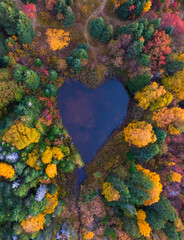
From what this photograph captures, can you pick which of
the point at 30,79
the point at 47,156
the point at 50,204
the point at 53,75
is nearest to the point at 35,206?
the point at 50,204

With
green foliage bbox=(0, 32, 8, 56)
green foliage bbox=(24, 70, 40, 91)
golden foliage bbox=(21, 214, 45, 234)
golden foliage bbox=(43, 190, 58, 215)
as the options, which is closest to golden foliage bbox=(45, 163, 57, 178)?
golden foliage bbox=(43, 190, 58, 215)

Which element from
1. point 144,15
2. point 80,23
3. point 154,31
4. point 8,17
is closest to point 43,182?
point 8,17

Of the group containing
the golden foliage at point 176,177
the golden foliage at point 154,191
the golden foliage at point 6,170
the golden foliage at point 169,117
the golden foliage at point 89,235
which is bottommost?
the golden foliage at point 89,235

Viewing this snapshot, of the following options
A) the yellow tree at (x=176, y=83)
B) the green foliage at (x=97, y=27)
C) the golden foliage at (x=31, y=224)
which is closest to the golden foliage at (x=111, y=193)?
the golden foliage at (x=31, y=224)

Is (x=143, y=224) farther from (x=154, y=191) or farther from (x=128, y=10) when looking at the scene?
(x=128, y=10)

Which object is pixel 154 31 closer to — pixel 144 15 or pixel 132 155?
pixel 144 15

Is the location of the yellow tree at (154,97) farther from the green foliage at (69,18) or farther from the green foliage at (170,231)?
the green foliage at (170,231)

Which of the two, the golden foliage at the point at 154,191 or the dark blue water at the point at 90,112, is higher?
the dark blue water at the point at 90,112
